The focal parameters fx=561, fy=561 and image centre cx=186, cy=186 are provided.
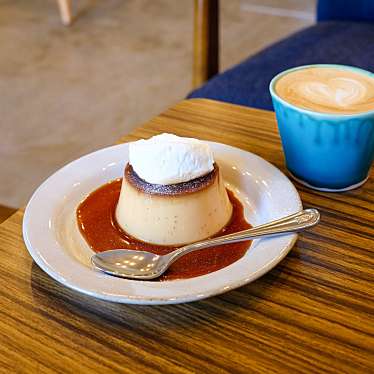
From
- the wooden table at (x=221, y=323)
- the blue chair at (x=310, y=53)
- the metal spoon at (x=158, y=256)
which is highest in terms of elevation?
the metal spoon at (x=158, y=256)

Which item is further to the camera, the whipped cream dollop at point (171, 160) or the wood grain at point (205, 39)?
the wood grain at point (205, 39)

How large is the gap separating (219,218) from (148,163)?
0.10m

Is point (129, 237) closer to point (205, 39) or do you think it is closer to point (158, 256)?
point (158, 256)

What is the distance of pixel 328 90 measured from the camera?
68cm

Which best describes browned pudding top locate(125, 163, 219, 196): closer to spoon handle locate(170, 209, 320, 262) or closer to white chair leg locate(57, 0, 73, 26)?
spoon handle locate(170, 209, 320, 262)

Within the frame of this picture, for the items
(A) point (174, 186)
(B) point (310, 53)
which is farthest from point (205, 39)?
(A) point (174, 186)

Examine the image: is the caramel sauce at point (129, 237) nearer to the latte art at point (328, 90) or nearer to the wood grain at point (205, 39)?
the latte art at point (328, 90)

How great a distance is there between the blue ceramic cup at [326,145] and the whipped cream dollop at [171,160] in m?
0.12

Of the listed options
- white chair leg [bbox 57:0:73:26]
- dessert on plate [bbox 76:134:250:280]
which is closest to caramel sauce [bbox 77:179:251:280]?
dessert on plate [bbox 76:134:250:280]

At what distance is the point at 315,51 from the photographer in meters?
1.30

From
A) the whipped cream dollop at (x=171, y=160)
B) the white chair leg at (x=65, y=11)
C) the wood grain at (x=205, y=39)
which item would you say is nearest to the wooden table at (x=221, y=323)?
the whipped cream dollop at (x=171, y=160)

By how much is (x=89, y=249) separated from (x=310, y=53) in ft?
2.91

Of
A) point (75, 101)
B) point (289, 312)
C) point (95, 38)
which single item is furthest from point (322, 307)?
point (95, 38)

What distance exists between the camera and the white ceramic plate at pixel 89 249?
49cm
